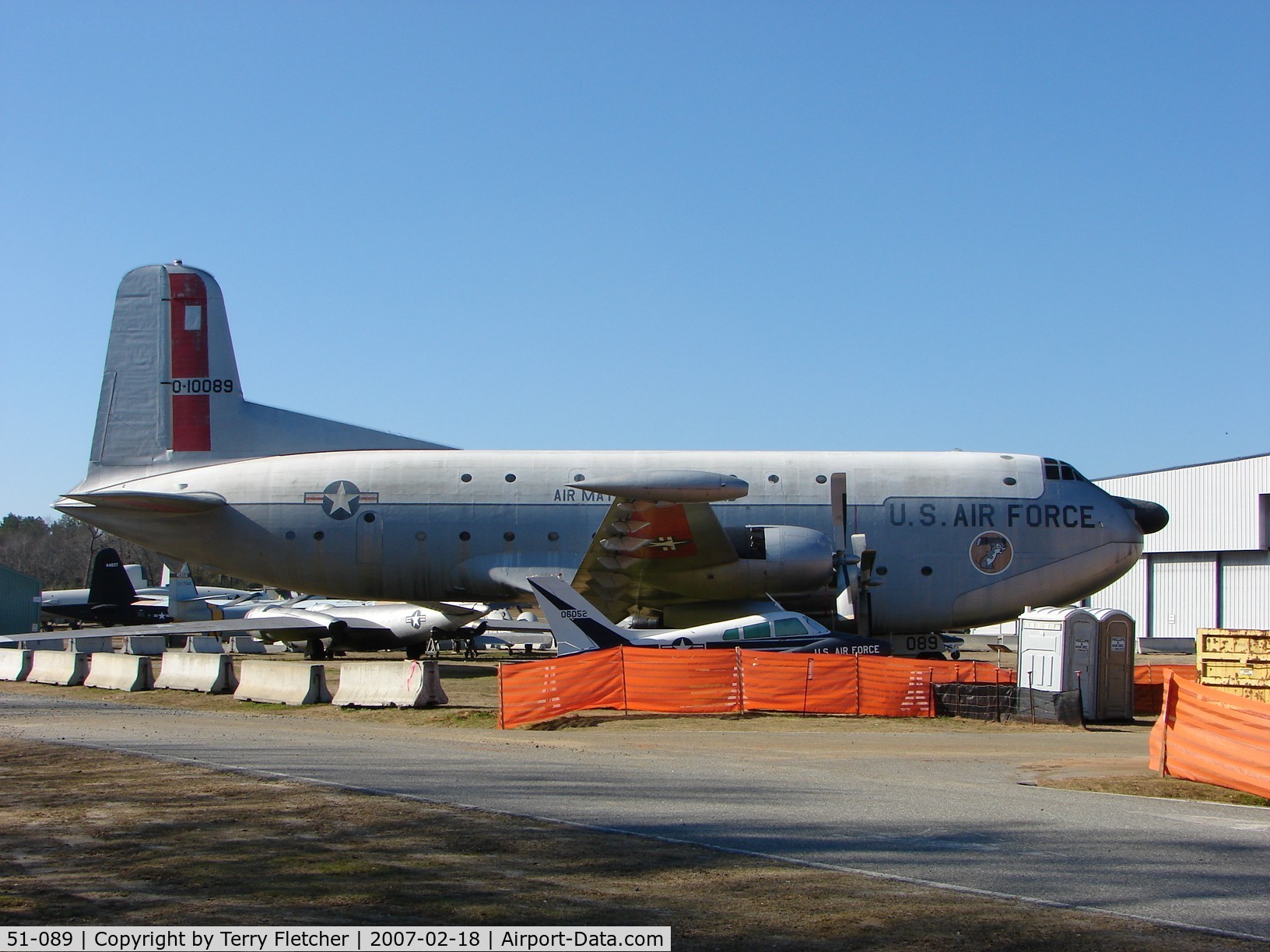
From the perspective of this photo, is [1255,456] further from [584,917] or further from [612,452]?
[584,917]

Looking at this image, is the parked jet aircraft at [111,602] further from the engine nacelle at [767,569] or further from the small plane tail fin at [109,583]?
the engine nacelle at [767,569]

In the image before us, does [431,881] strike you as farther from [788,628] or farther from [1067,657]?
[788,628]

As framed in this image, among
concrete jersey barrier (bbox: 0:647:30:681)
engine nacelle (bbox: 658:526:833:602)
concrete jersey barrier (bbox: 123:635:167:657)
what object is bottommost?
concrete jersey barrier (bbox: 123:635:167:657)

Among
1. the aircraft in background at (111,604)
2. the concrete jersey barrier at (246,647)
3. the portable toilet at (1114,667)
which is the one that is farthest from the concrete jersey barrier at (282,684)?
the aircraft in background at (111,604)

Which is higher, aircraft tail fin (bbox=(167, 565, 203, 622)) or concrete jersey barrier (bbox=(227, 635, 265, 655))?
aircraft tail fin (bbox=(167, 565, 203, 622))

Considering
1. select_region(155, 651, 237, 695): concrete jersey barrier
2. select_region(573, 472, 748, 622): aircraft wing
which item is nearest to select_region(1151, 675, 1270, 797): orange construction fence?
select_region(573, 472, 748, 622): aircraft wing

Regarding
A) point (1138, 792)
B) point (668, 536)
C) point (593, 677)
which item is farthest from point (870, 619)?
point (1138, 792)

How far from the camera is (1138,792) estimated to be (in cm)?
1130

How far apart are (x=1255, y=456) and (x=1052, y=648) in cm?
3332

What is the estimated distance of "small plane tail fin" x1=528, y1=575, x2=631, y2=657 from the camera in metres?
21.5

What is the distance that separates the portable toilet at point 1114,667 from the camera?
1997 cm

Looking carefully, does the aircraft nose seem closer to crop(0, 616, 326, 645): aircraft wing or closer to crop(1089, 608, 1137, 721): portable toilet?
crop(1089, 608, 1137, 721): portable toilet

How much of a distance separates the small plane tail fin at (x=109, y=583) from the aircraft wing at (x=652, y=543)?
37.1 m

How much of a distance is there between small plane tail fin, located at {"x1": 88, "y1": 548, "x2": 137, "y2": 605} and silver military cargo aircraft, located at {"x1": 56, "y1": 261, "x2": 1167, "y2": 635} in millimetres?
29784
